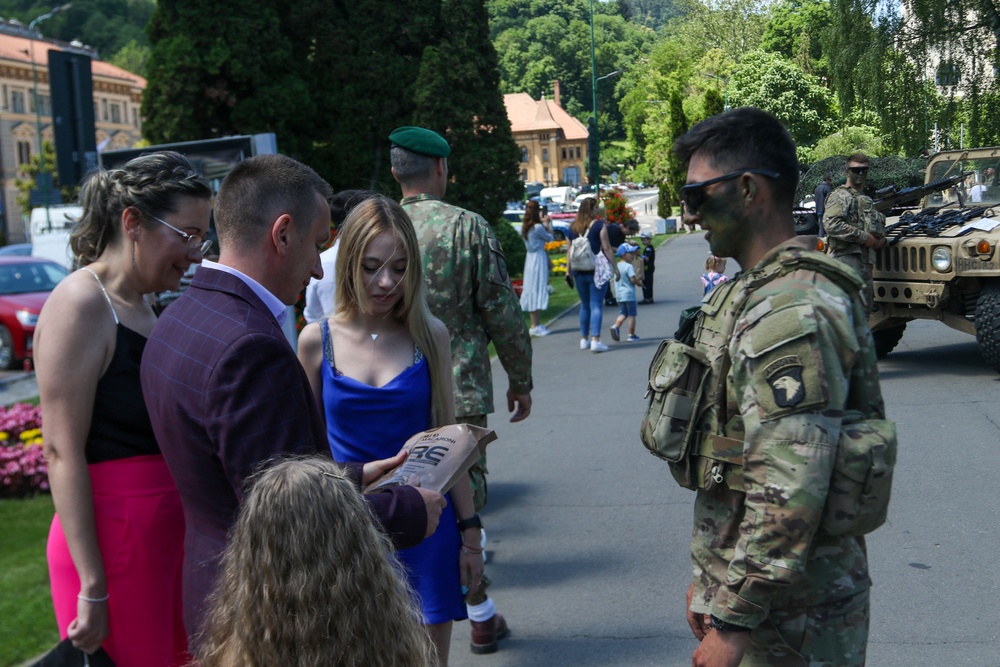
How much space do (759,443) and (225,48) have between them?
57.8 feet

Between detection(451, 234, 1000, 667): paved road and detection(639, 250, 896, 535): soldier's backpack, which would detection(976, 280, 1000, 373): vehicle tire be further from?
detection(639, 250, 896, 535): soldier's backpack

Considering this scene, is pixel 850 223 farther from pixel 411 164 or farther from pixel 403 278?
pixel 403 278

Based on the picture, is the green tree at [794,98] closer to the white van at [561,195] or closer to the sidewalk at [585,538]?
the white van at [561,195]

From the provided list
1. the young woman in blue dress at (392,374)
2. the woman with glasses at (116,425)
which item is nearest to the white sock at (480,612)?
the young woman in blue dress at (392,374)

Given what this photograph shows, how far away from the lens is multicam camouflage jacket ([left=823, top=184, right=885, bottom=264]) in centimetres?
962

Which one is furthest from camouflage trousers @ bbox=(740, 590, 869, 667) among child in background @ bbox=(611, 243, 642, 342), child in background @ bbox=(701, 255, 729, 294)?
child in background @ bbox=(611, 243, 642, 342)

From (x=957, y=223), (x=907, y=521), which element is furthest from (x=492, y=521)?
(x=957, y=223)

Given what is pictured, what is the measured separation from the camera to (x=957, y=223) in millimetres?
10219

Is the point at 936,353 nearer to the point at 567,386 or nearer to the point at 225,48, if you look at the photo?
the point at 567,386

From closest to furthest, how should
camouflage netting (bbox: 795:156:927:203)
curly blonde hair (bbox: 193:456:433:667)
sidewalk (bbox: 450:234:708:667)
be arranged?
curly blonde hair (bbox: 193:456:433:667) < sidewalk (bbox: 450:234:708:667) < camouflage netting (bbox: 795:156:927:203)

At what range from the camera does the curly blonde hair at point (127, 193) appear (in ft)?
9.20

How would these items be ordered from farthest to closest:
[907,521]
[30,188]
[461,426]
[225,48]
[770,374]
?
[30,188]
[225,48]
[907,521]
[461,426]
[770,374]

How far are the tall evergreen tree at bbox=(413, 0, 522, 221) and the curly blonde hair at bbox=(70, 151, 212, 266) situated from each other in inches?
603

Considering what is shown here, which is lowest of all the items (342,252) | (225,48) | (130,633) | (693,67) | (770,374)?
(130,633)
